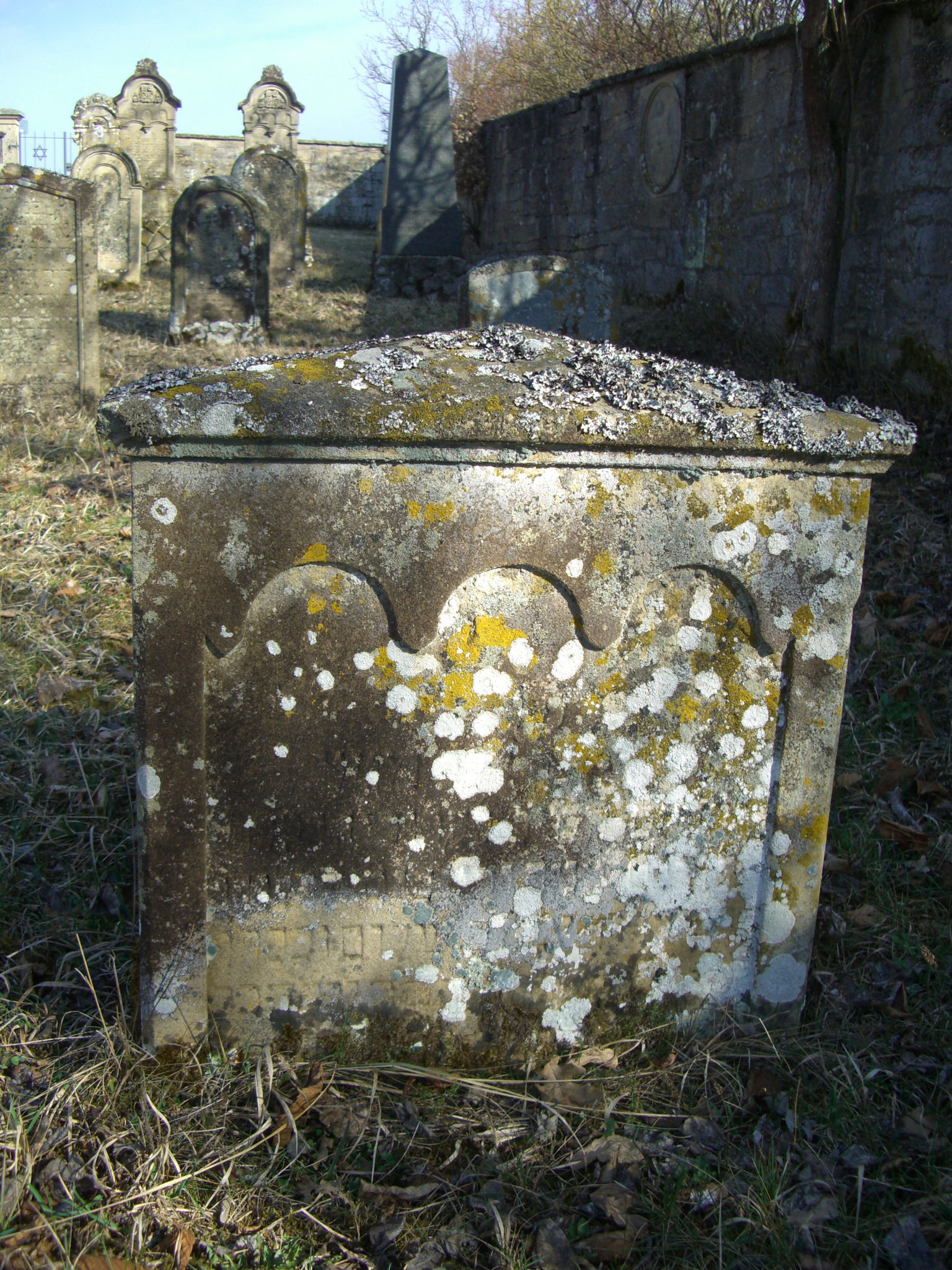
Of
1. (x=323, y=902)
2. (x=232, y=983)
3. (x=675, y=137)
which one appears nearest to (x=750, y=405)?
(x=323, y=902)

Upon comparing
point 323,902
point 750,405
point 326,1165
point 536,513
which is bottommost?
point 326,1165

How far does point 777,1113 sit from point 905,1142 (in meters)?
0.27

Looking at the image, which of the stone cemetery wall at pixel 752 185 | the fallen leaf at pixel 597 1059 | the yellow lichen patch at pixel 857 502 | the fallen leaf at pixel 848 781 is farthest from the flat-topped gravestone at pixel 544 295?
the fallen leaf at pixel 597 1059

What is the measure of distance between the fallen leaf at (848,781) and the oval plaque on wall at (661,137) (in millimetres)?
7597

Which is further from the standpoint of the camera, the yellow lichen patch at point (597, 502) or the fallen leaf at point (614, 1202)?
the yellow lichen patch at point (597, 502)

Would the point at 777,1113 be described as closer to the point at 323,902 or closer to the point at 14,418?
the point at 323,902

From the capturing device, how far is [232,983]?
7.06 feet

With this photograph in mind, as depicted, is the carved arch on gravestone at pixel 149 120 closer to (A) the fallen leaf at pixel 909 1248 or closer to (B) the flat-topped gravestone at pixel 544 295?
(B) the flat-topped gravestone at pixel 544 295

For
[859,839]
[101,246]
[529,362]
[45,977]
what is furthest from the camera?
[101,246]

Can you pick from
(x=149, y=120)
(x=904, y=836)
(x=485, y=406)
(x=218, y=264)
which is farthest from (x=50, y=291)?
(x=149, y=120)

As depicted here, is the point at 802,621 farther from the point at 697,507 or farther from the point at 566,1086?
the point at 566,1086

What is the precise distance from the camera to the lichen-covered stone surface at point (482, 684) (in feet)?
6.38

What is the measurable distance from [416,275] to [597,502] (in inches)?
456

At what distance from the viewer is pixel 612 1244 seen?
180 centimetres
